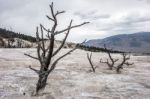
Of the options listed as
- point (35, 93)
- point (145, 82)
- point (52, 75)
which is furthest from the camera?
point (52, 75)

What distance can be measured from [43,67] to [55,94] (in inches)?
52.2

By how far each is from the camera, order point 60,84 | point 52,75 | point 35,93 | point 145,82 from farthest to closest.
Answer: point 52,75, point 145,82, point 60,84, point 35,93

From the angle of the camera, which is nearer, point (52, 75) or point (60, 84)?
point (60, 84)

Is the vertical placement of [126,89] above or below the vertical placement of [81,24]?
below

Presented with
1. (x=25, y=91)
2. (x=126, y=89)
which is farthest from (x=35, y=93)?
(x=126, y=89)

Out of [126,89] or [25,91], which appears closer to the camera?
[25,91]

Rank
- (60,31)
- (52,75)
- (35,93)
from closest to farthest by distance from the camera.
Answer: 1. (35,93)
2. (60,31)
3. (52,75)

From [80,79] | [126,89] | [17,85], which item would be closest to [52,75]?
[80,79]

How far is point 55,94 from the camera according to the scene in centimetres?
1088

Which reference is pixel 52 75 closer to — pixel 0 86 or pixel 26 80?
pixel 26 80

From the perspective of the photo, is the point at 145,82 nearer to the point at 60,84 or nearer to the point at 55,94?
the point at 60,84

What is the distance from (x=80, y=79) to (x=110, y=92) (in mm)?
2879

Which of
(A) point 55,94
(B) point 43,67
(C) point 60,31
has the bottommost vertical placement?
(A) point 55,94

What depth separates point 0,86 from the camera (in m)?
11.5
